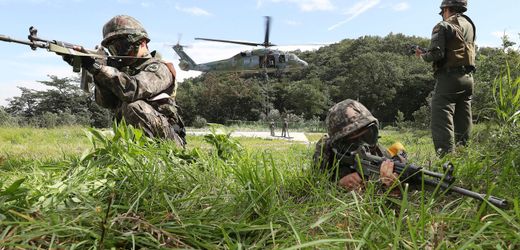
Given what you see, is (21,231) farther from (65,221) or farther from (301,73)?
(301,73)

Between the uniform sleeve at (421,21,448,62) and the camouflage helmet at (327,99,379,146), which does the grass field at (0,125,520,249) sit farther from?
the uniform sleeve at (421,21,448,62)

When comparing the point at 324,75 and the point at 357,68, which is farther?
the point at 324,75

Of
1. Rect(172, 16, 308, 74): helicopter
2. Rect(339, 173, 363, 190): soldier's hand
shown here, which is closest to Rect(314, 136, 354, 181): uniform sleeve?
Rect(339, 173, 363, 190): soldier's hand

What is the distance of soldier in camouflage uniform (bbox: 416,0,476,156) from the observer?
13.1 ft

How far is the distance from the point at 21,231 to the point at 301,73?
67.3 metres

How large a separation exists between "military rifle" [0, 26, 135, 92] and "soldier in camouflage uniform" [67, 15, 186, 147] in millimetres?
69

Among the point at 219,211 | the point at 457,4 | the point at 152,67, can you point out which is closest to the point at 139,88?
the point at 152,67

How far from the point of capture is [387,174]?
174 cm

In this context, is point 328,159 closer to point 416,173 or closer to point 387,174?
point 387,174

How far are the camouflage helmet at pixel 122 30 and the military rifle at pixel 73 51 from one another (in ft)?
0.54

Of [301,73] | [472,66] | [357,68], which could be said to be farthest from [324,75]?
[472,66]

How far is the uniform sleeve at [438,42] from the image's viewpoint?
400cm

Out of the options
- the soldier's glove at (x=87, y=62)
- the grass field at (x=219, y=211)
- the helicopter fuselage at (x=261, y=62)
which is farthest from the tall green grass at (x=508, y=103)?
the helicopter fuselage at (x=261, y=62)

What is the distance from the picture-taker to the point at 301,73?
67.2 metres
